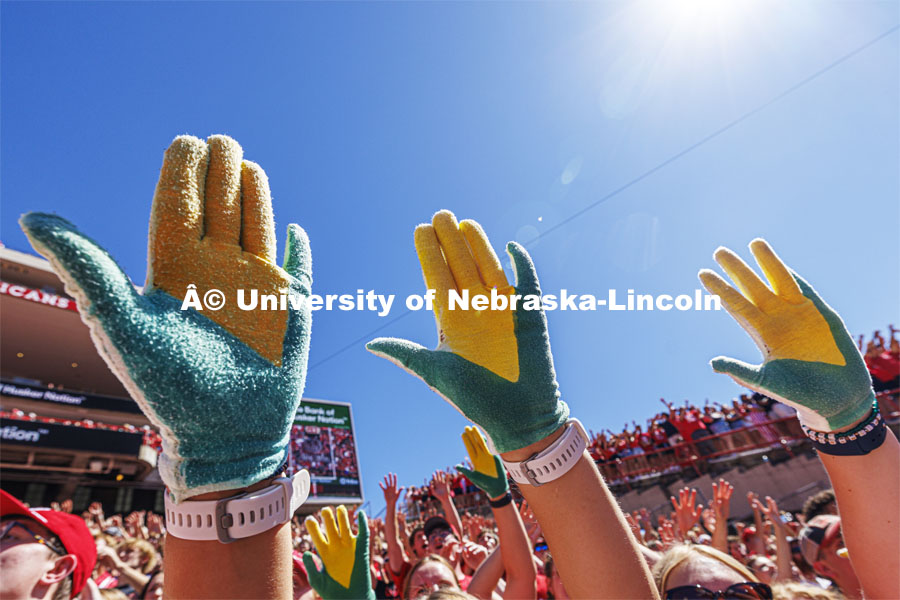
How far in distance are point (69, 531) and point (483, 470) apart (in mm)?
2298

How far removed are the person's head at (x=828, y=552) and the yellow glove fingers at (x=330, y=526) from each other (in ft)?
10.8

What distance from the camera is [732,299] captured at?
1.99 meters

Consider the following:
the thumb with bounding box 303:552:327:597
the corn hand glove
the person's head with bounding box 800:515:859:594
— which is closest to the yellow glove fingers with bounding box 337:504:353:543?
the thumb with bounding box 303:552:327:597

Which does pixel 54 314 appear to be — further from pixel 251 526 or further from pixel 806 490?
pixel 806 490

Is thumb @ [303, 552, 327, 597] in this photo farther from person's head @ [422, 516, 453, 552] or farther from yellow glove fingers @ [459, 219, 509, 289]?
person's head @ [422, 516, 453, 552]

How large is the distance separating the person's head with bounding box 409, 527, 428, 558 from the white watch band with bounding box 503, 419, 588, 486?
171 inches

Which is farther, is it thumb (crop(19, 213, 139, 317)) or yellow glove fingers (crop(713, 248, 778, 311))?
yellow glove fingers (crop(713, 248, 778, 311))

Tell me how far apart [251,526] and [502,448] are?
70cm

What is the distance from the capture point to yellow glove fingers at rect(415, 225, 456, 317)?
1582 millimetres

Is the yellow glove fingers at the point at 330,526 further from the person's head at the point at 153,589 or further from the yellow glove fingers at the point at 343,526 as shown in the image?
the person's head at the point at 153,589

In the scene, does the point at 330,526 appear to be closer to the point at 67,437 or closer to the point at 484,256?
the point at 484,256

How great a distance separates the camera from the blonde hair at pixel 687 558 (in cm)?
204

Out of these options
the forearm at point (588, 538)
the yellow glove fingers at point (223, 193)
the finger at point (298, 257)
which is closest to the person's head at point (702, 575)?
the forearm at point (588, 538)

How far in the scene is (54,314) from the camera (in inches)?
732
